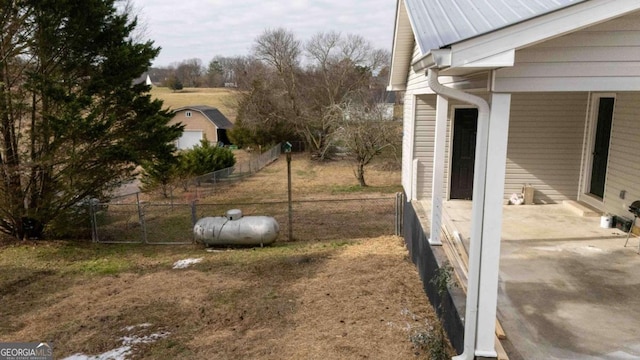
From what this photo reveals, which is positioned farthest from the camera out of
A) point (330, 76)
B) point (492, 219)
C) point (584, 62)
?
point (330, 76)

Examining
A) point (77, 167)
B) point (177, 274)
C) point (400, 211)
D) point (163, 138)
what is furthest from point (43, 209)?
point (400, 211)

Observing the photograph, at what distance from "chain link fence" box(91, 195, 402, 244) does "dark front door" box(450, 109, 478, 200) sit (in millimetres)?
1555

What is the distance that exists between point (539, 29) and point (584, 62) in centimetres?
46

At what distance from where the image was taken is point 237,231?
10258 millimetres

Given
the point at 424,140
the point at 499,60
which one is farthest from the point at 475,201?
the point at 424,140

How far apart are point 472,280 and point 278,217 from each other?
1141 centimetres

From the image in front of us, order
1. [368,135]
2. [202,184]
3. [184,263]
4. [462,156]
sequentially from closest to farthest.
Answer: [462,156] → [184,263] → [202,184] → [368,135]

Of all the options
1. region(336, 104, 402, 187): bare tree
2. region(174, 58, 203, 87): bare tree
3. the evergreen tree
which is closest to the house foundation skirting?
the evergreen tree

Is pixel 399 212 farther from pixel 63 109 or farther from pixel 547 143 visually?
pixel 63 109

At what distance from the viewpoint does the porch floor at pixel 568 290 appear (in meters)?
3.55

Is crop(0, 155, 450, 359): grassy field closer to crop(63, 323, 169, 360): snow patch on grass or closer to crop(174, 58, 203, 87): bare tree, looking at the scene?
crop(63, 323, 169, 360): snow patch on grass

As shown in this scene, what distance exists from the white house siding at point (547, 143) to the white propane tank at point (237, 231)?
17.3ft

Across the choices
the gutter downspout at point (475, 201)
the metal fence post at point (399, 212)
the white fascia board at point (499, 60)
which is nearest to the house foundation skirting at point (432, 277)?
the gutter downspout at point (475, 201)

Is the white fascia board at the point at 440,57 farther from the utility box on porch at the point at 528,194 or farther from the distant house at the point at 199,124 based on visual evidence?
the distant house at the point at 199,124
